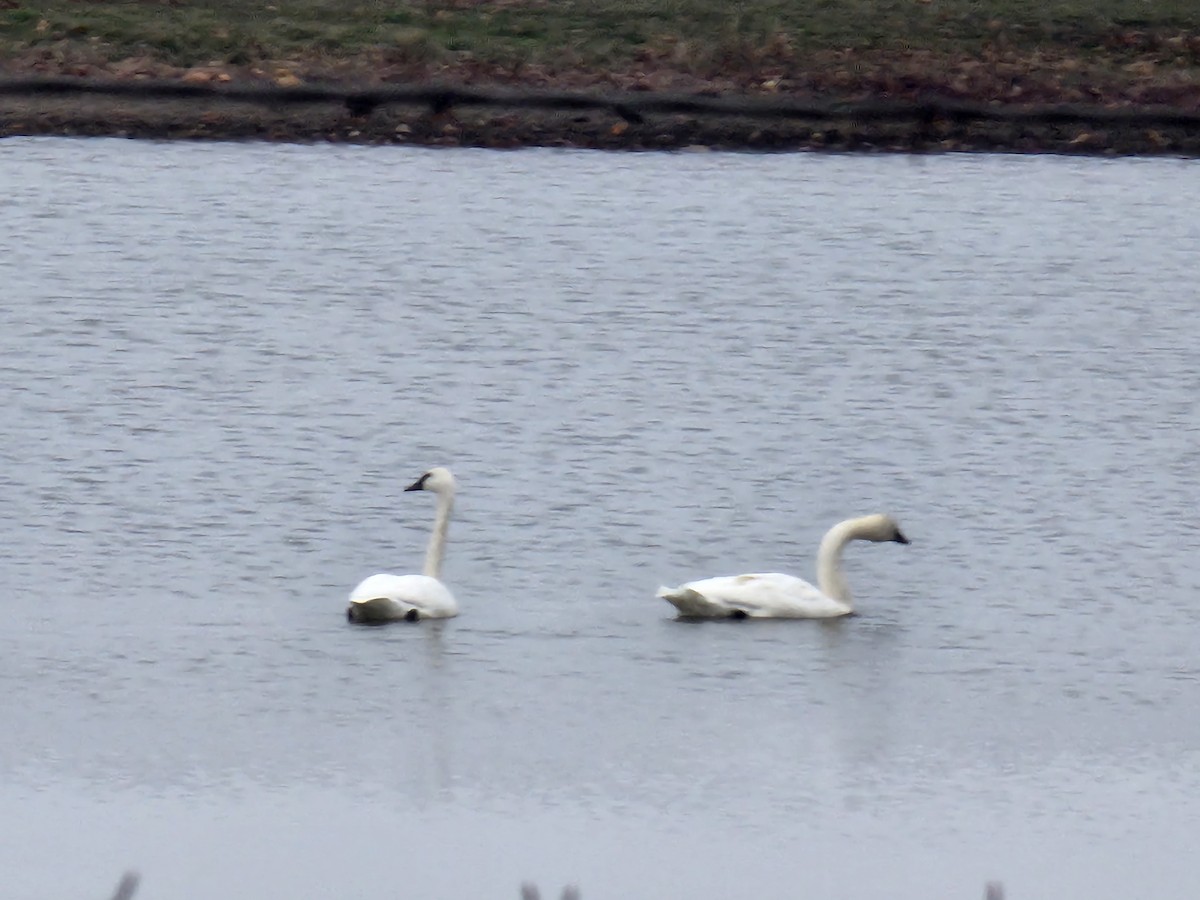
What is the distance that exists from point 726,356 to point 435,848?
777 cm

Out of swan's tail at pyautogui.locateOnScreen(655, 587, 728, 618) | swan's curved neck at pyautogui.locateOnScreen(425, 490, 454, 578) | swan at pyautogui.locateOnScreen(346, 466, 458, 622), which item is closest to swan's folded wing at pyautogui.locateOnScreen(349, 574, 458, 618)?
swan at pyautogui.locateOnScreen(346, 466, 458, 622)

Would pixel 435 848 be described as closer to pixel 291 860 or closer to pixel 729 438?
pixel 291 860

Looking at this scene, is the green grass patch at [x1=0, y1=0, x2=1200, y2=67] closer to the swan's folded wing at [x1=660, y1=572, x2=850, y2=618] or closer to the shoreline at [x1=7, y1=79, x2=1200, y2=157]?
the shoreline at [x1=7, y1=79, x2=1200, y2=157]

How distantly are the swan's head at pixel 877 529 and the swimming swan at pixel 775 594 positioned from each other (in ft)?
0.17

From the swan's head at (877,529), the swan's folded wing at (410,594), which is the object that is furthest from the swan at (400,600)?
the swan's head at (877,529)

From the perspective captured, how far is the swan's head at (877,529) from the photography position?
10.2 metres

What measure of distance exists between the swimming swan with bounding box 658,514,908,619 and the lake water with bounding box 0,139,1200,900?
8 centimetres

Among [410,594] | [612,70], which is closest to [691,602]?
[410,594]

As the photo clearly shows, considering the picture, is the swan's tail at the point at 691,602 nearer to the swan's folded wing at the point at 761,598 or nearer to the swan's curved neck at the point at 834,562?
the swan's folded wing at the point at 761,598

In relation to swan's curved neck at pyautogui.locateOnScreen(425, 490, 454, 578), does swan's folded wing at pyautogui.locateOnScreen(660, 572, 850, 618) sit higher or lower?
lower

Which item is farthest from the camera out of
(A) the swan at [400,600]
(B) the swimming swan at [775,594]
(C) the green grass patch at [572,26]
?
(C) the green grass patch at [572,26]

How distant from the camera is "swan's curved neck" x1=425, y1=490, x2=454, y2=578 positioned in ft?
32.9

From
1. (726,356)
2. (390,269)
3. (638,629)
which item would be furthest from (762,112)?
(638,629)

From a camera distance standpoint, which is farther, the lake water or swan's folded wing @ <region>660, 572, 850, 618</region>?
swan's folded wing @ <region>660, 572, 850, 618</region>
